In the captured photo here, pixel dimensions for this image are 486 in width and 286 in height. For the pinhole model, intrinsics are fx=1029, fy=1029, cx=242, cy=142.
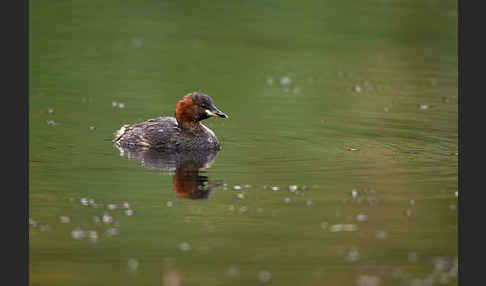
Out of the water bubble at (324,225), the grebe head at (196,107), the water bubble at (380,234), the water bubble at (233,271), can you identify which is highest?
the grebe head at (196,107)

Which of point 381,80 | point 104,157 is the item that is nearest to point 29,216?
point 104,157

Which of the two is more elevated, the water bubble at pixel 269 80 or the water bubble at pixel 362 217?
the water bubble at pixel 269 80

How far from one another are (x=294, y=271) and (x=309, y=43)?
12612 millimetres

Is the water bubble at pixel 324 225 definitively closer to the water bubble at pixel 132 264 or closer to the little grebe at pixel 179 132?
the water bubble at pixel 132 264

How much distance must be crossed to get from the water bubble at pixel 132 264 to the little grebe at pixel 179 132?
426cm

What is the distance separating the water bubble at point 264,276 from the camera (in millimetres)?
7660

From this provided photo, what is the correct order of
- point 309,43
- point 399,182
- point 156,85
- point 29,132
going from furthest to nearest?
point 309,43, point 156,85, point 29,132, point 399,182

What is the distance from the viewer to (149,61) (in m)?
18.1

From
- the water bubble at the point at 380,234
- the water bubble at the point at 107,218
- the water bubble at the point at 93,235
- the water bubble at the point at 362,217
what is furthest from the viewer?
the water bubble at the point at 362,217

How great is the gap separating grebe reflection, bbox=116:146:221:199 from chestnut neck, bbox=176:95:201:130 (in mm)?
467

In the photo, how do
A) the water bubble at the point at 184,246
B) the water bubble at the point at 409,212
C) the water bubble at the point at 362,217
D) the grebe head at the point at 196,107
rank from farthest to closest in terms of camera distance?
the grebe head at the point at 196,107 < the water bubble at the point at 409,212 < the water bubble at the point at 362,217 < the water bubble at the point at 184,246

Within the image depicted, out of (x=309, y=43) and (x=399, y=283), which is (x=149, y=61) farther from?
(x=399, y=283)

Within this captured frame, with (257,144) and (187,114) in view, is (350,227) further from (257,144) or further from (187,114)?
(187,114)

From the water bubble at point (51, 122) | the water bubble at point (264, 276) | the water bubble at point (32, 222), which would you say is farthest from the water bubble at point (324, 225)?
the water bubble at point (51, 122)
